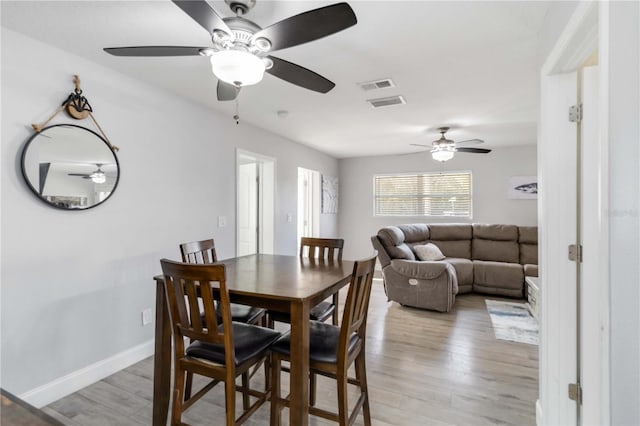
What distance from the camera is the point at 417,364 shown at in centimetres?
255

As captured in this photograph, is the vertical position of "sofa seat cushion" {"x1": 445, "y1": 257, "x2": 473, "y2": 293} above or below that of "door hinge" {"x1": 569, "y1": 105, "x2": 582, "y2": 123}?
below

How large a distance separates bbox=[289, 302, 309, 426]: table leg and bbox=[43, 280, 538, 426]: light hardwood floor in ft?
1.92

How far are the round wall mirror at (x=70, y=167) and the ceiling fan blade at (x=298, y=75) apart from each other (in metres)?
1.54

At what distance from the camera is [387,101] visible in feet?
10.3

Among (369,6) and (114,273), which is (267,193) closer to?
(114,273)

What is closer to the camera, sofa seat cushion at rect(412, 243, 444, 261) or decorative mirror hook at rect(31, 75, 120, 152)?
decorative mirror hook at rect(31, 75, 120, 152)

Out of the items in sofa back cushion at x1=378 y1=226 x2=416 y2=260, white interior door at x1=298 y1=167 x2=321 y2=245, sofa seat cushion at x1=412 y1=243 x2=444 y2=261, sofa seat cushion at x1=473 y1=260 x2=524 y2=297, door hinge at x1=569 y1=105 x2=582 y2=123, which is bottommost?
sofa seat cushion at x1=473 y1=260 x2=524 y2=297

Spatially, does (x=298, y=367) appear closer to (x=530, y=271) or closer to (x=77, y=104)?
(x=77, y=104)

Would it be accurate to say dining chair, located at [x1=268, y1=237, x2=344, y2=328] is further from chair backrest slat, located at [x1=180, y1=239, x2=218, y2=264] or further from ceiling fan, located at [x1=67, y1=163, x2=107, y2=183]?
ceiling fan, located at [x1=67, y1=163, x2=107, y2=183]

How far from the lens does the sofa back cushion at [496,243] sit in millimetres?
4934

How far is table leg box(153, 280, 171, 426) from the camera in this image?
176 cm

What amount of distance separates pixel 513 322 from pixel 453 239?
1.98 metres

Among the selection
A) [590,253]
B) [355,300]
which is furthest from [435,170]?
[355,300]

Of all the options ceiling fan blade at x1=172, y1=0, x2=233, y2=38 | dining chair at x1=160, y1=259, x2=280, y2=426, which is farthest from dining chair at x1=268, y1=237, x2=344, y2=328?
ceiling fan blade at x1=172, y1=0, x2=233, y2=38
